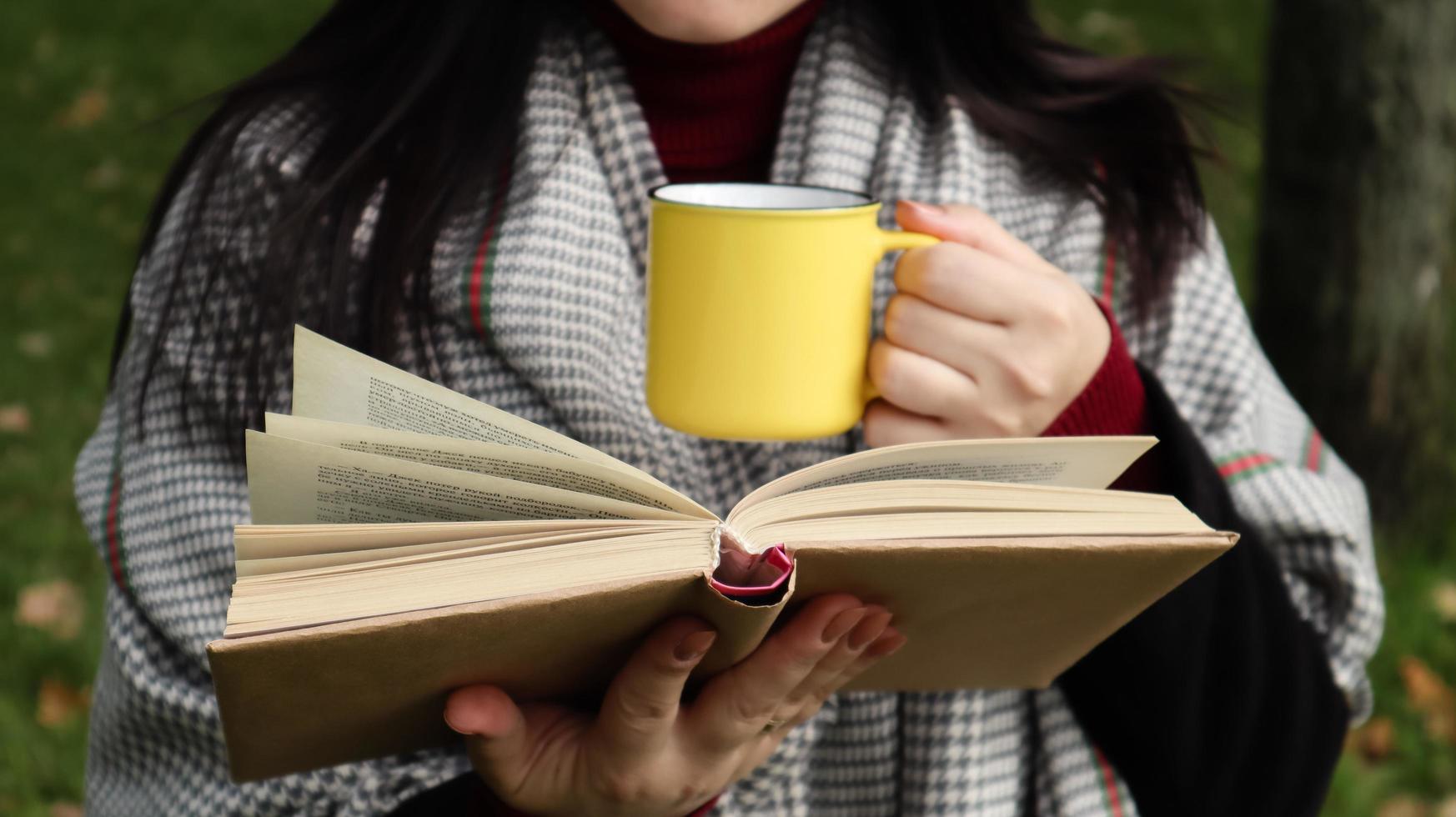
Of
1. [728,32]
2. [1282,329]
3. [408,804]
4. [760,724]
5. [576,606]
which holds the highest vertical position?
[728,32]

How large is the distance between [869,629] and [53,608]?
8.00 feet

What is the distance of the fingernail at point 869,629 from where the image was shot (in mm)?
976

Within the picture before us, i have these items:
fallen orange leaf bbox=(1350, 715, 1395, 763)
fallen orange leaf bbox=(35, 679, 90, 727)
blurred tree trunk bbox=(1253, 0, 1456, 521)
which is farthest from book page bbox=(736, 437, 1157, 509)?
fallen orange leaf bbox=(35, 679, 90, 727)

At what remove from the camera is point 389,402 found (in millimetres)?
923

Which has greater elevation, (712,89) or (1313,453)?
(712,89)

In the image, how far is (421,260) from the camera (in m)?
1.36

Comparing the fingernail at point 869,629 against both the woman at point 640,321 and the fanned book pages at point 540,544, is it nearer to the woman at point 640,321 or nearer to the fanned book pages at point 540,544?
the fanned book pages at point 540,544

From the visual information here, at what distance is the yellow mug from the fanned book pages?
0.13 meters

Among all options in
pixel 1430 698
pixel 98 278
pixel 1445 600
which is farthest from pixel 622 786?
pixel 98 278

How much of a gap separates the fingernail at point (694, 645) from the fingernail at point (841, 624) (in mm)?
84

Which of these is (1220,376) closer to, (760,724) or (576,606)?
(760,724)

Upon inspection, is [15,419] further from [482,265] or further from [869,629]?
[869,629]

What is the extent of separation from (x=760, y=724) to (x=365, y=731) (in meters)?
0.30

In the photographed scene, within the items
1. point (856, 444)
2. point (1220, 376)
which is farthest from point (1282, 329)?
point (856, 444)
